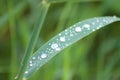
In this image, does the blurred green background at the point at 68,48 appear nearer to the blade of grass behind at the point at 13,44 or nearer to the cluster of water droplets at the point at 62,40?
the blade of grass behind at the point at 13,44

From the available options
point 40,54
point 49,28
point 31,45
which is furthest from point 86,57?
point 31,45

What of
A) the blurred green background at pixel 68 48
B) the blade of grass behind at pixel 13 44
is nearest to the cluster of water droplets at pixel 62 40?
the blurred green background at pixel 68 48

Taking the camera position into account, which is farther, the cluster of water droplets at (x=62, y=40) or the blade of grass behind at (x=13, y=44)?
the blade of grass behind at (x=13, y=44)

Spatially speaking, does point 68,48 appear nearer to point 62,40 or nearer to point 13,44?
point 13,44

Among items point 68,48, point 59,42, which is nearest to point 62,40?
point 59,42

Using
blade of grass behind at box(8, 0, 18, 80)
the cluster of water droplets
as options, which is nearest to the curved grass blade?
the cluster of water droplets

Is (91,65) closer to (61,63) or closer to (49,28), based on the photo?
(61,63)
